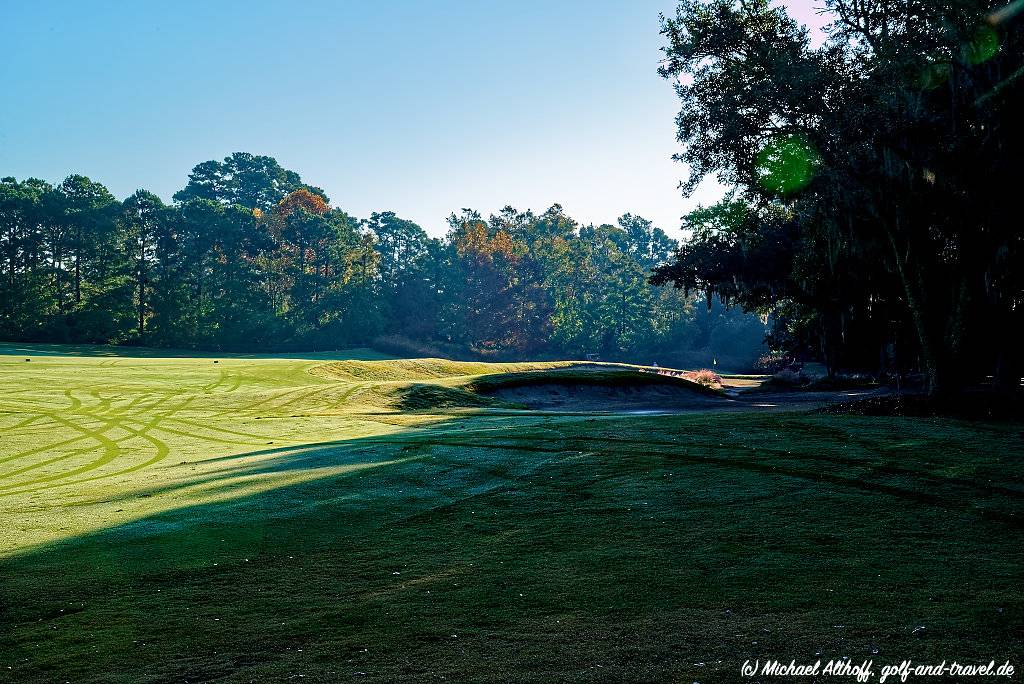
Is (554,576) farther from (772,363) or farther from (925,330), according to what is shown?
(772,363)

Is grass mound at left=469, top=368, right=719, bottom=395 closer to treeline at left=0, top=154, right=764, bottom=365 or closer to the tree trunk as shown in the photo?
the tree trunk

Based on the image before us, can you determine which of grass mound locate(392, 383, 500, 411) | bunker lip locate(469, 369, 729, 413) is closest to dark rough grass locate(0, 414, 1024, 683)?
grass mound locate(392, 383, 500, 411)

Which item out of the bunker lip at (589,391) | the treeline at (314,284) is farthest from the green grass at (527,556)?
the treeline at (314,284)

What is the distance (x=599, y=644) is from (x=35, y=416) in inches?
1037

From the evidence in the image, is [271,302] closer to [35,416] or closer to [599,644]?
[35,416]

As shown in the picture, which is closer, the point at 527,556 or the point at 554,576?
the point at 554,576

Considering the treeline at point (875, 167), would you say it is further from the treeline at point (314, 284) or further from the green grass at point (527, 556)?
the treeline at point (314, 284)

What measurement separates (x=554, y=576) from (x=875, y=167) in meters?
17.8

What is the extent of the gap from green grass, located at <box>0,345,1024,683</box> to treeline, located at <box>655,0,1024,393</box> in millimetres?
7376

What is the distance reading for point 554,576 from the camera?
7027mm

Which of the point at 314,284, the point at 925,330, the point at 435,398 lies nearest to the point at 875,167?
the point at 925,330

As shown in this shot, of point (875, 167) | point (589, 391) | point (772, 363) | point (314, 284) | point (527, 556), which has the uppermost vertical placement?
point (314, 284)

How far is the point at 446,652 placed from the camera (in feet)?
17.3

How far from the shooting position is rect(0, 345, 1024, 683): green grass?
5215 millimetres
